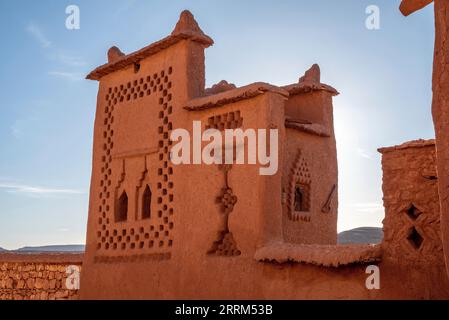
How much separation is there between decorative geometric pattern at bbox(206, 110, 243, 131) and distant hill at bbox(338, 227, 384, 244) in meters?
26.6

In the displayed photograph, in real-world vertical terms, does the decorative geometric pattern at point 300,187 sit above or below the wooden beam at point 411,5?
below

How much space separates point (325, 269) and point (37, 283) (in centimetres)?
704

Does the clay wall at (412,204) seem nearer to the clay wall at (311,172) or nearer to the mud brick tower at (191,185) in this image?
the mud brick tower at (191,185)

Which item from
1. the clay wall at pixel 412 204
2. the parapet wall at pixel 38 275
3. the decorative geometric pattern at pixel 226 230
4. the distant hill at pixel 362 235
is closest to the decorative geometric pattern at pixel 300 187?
the decorative geometric pattern at pixel 226 230

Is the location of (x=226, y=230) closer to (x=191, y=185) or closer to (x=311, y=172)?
(x=191, y=185)

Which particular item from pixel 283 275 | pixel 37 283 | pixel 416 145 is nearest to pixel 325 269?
pixel 283 275

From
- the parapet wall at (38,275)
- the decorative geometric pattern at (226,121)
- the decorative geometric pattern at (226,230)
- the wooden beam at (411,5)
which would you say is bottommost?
the parapet wall at (38,275)

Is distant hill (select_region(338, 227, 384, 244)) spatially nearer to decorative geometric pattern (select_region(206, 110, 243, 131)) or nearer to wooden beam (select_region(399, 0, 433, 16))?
decorative geometric pattern (select_region(206, 110, 243, 131))

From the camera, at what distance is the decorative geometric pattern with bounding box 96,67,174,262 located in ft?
29.5

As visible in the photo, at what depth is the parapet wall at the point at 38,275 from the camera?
1085cm

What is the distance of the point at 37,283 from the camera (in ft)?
37.9

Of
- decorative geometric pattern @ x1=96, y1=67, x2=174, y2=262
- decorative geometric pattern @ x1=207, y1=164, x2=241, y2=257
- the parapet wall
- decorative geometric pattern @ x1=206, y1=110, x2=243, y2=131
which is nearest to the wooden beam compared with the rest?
decorative geometric pattern @ x1=206, y1=110, x2=243, y2=131

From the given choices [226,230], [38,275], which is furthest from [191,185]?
[38,275]

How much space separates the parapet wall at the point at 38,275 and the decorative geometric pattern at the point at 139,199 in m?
1.08
